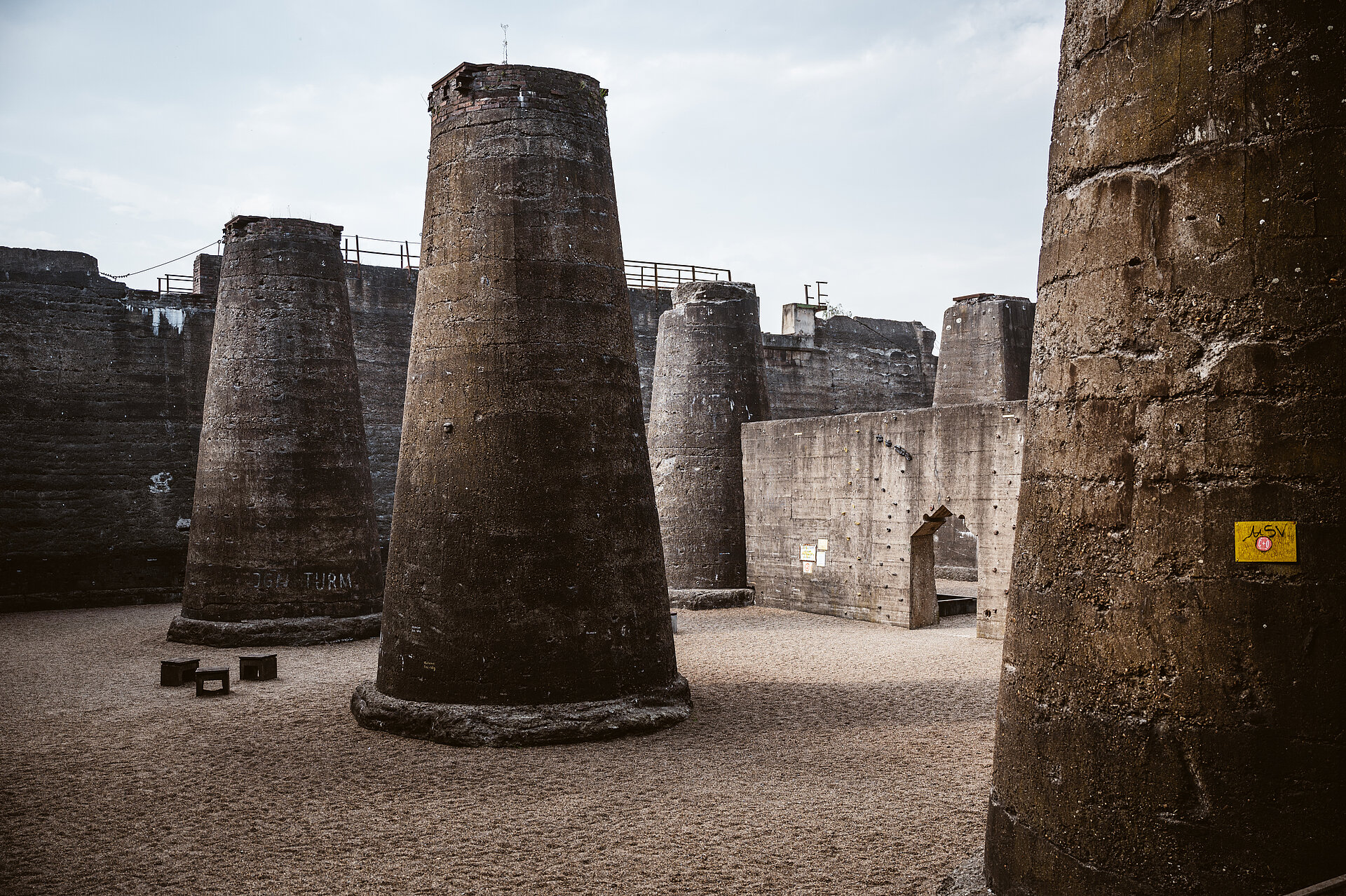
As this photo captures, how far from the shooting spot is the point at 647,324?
22984 mm

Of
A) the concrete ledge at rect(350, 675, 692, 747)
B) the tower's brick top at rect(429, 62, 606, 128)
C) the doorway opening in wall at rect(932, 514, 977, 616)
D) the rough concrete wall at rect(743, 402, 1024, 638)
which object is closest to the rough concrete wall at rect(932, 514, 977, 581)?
the doorway opening in wall at rect(932, 514, 977, 616)

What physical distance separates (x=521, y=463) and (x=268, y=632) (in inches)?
249

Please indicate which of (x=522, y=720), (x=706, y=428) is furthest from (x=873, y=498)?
(x=522, y=720)

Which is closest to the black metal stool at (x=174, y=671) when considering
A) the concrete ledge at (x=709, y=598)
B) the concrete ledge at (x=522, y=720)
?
the concrete ledge at (x=522, y=720)

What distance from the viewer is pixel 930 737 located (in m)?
6.98

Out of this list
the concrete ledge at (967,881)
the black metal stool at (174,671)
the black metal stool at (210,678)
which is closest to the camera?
the concrete ledge at (967,881)

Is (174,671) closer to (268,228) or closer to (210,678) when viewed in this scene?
(210,678)

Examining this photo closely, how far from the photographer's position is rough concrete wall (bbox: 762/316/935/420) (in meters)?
24.5

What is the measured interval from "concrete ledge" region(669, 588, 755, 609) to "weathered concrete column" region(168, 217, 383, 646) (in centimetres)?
495

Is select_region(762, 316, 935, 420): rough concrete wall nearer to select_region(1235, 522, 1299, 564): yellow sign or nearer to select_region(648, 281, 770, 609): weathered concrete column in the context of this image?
select_region(648, 281, 770, 609): weathered concrete column

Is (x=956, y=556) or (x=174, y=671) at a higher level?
(x=956, y=556)

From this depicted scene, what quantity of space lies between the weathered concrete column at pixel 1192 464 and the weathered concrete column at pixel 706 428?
1305 cm

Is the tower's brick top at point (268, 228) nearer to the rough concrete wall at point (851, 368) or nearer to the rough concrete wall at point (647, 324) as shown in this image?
the rough concrete wall at point (647, 324)

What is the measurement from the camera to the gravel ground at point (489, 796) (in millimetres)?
4590
